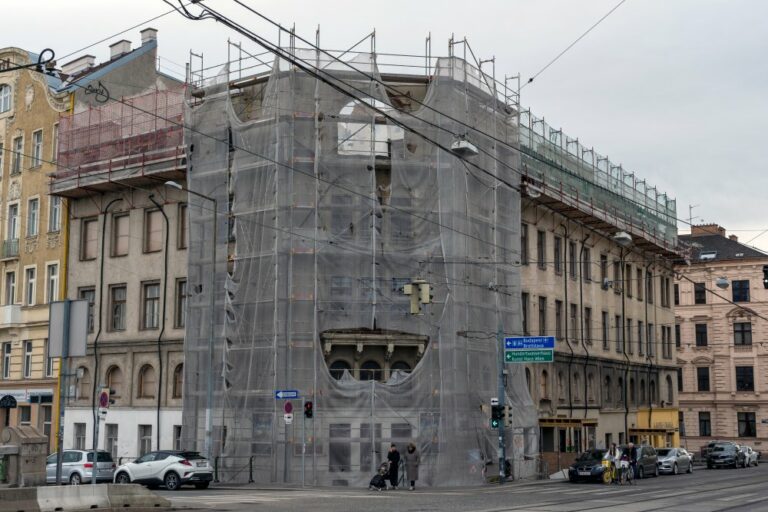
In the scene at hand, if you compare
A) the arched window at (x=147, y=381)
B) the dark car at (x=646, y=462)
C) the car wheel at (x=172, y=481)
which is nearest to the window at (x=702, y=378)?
the dark car at (x=646, y=462)

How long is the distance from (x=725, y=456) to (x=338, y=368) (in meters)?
29.5

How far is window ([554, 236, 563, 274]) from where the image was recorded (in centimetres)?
4962

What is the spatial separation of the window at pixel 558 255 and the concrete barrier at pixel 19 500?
108 ft

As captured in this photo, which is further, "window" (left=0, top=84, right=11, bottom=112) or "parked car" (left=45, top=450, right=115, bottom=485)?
"window" (left=0, top=84, right=11, bottom=112)

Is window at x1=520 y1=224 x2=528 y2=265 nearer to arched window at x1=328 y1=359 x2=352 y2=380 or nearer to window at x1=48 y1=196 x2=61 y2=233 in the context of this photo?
arched window at x1=328 y1=359 x2=352 y2=380

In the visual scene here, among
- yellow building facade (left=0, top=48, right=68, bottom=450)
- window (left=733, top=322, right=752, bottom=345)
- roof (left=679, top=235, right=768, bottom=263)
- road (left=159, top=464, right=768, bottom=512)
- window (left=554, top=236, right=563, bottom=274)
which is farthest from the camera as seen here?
roof (left=679, top=235, right=768, bottom=263)

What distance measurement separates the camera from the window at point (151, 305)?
43.3 metres

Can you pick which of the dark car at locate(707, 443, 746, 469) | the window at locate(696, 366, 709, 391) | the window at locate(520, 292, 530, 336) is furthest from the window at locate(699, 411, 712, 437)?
the window at locate(520, 292, 530, 336)

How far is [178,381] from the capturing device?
1654 inches

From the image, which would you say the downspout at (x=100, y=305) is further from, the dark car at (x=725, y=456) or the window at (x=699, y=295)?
the window at (x=699, y=295)

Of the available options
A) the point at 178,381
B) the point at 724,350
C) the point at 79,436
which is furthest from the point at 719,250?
the point at 79,436

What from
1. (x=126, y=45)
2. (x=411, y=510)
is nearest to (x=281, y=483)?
(x=411, y=510)

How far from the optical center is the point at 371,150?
37844mm

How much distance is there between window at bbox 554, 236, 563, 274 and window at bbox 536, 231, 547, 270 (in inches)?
49.7
